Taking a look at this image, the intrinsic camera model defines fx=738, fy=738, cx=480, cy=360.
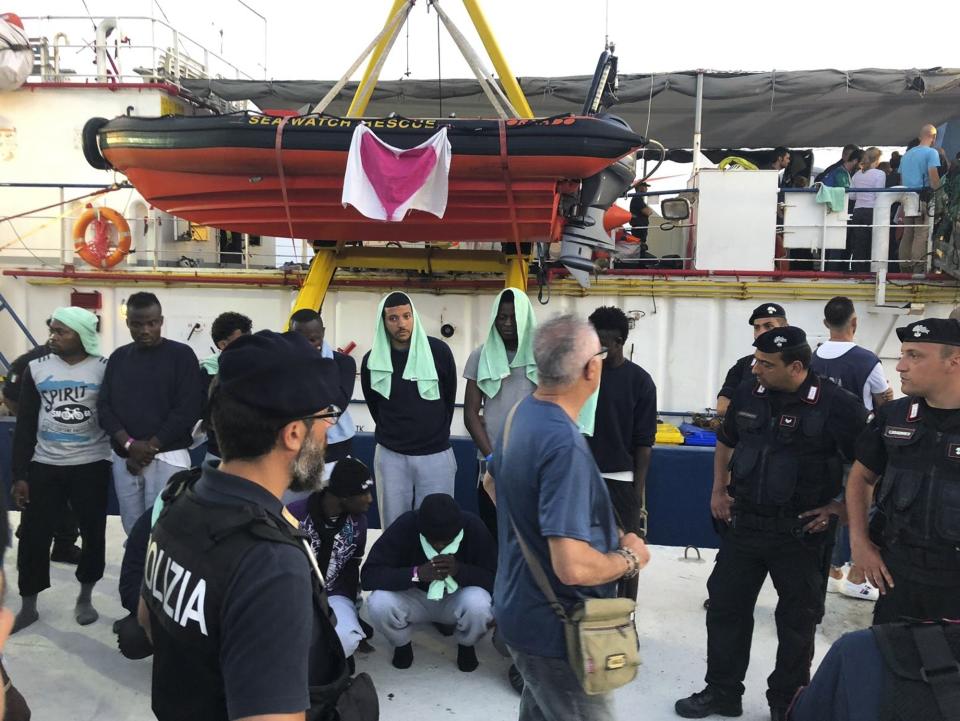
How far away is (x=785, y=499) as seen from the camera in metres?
2.96

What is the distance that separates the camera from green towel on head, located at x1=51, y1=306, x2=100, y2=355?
3.84 metres

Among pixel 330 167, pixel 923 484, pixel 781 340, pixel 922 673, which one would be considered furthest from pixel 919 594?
pixel 330 167

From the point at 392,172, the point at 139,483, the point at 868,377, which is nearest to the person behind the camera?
the point at 139,483

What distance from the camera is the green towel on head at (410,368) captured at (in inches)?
163

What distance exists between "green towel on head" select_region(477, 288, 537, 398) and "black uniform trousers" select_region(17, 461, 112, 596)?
2.13m

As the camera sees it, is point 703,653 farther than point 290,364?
Yes

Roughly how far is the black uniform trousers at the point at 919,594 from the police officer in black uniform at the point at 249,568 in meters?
2.12

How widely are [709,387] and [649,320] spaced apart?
0.88 meters

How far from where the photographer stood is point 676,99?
9.52 m

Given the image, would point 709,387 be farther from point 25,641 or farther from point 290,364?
point 290,364

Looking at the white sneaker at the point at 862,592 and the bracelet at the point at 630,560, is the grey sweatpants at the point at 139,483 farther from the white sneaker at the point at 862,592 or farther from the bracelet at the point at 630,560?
the white sneaker at the point at 862,592

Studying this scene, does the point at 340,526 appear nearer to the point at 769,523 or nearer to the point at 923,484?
the point at 769,523

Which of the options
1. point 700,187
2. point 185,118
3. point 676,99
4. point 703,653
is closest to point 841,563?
point 703,653

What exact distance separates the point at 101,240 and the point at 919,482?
7744mm
